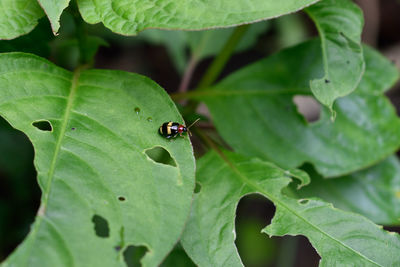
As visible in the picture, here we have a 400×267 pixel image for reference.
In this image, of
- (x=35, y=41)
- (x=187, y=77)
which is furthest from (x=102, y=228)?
(x=187, y=77)

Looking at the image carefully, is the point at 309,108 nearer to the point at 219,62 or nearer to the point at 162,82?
the point at 219,62

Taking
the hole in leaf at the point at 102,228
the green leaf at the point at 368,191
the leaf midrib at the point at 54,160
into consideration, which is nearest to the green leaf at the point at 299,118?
the green leaf at the point at 368,191

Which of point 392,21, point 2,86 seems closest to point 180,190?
point 2,86

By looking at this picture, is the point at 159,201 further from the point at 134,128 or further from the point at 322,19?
the point at 322,19

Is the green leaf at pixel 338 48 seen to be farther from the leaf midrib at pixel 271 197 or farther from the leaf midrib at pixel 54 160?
the leaf midrib at pixel 54 160

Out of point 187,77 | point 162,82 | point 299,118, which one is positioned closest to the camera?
point 299,118

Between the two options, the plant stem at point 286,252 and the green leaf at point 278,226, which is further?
the plant stem at point 286,252
